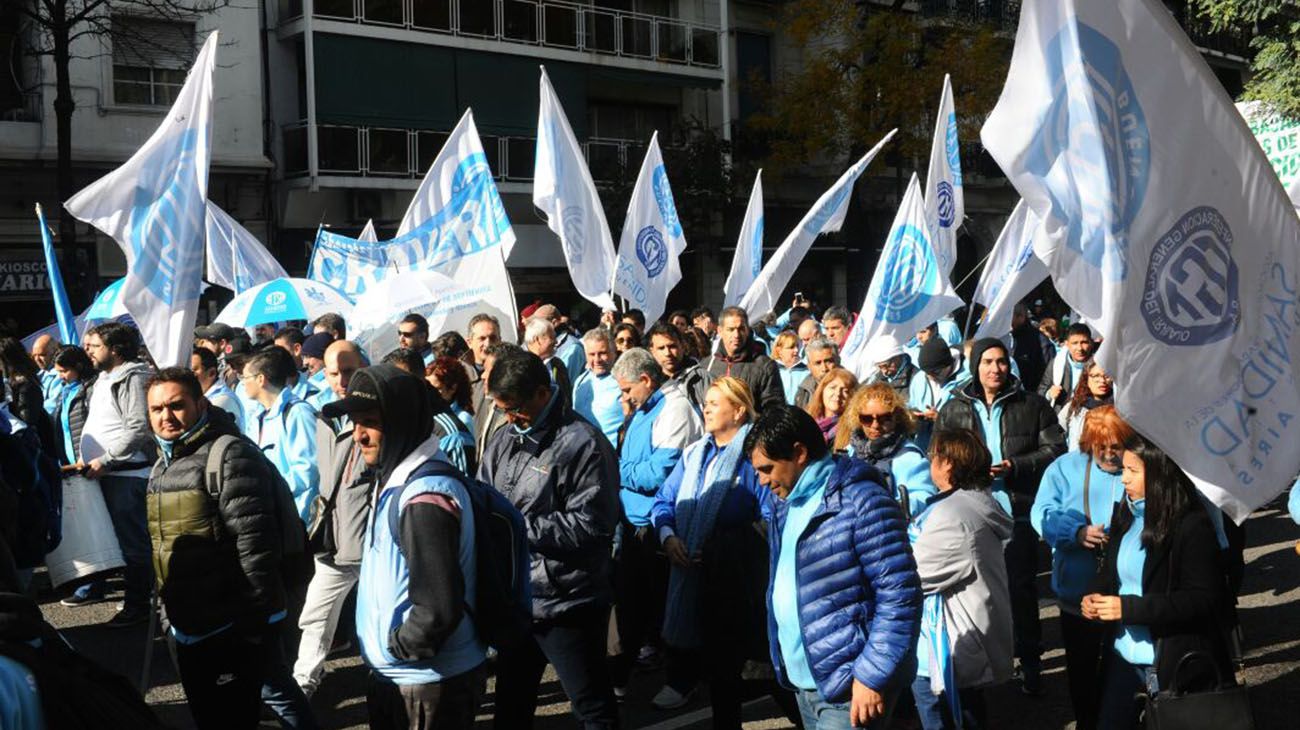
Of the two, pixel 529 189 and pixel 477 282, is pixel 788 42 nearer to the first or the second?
pixel 529 189

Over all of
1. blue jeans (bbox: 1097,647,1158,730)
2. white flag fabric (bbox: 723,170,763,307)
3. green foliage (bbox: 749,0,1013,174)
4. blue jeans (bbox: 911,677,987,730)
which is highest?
green foliage (bbox: 749,0,1013,174)

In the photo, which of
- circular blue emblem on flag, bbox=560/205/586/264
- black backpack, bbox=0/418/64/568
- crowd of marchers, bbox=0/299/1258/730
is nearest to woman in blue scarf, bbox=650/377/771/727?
crowd of marchers, bbox=0/299/1258/730

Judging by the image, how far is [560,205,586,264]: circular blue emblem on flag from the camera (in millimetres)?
11375

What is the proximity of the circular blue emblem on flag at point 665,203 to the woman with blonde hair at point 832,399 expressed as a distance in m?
5.70

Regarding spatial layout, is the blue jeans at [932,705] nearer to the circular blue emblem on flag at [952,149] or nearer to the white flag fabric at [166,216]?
the white flag fabric at [166,216]

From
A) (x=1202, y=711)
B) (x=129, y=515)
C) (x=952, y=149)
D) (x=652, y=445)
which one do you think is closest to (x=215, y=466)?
(x=652, y=445)

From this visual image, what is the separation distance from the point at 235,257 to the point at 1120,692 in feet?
35.9

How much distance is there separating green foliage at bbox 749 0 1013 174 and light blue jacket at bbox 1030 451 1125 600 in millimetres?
24240

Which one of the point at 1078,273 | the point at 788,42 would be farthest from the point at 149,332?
the point at 788,42

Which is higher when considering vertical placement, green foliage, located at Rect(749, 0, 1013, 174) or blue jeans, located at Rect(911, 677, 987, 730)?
green foliage, located at Rect(749, 0, 1013, 174)

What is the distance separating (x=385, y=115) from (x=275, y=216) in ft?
9.17

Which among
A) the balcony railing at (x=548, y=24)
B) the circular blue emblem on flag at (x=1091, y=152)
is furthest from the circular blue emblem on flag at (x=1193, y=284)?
the balcony railing at (x=548, y=24)

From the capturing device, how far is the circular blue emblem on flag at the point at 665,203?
12.1 meters

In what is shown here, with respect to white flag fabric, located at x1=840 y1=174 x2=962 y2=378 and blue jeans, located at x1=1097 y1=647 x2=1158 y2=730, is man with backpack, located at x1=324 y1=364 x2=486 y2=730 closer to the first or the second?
blue jeans, located at x1=1097 y1=647 x2=1158 y2=730
